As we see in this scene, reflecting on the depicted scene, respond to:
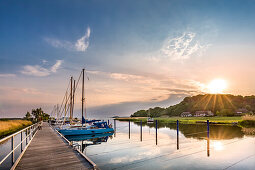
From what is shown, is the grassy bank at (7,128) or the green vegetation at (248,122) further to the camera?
the green vegetation at (248,122)

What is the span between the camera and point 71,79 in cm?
4069

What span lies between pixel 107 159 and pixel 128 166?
242 cm

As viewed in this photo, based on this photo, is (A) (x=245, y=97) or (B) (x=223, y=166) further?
(A) (x=245, y=97)

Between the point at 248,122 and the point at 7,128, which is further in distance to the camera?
the point at 248,122

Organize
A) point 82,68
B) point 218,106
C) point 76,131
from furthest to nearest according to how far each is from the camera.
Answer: point 218,106 < point 82,68 < point 76,131

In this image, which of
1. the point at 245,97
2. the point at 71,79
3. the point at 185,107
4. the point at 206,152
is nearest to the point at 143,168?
the point at 206,152

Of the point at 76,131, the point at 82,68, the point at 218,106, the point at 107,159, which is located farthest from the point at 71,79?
the point at 218,106

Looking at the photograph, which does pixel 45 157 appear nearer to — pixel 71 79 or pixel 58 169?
pixel 58 169

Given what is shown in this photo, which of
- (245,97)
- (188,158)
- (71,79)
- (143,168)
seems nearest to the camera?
(143,168)

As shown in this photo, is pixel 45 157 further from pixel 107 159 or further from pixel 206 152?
pixel 206 152

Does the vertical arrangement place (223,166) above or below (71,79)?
below

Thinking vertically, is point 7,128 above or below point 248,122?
below

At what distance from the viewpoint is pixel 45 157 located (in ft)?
30.9

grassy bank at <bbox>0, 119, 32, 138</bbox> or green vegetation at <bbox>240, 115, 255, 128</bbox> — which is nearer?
grassy bank at <bbox>0, 119, 32, 138</bbox>
